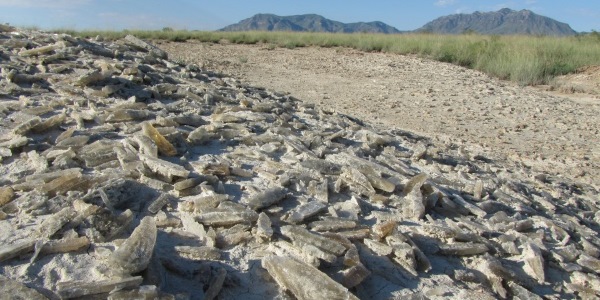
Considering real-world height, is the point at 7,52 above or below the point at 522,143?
above

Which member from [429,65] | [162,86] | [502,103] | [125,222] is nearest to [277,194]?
[125,222]

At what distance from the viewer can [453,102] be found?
317 inches

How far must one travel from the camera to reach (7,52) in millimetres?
5344

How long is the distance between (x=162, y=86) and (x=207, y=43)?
11.5 metres

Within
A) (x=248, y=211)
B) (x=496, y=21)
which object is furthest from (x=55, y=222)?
(x=496, y=21)

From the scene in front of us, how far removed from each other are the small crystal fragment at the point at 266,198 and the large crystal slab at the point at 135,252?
562 millimetres

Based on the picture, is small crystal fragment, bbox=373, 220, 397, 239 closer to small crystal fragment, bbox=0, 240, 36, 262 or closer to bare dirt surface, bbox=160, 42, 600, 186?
small crystal fragment, bbox=0, 240, 36, 262

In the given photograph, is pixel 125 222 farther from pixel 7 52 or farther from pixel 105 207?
pixel 7 52

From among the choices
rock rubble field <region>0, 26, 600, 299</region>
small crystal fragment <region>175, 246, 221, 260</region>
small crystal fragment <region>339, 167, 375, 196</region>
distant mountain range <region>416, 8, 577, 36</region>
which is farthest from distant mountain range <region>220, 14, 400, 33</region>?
small crystal fragment <region>175, 246, 221, 260</region>

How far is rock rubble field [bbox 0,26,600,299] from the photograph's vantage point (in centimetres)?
207

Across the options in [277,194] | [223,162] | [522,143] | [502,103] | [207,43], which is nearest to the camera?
[277,194]

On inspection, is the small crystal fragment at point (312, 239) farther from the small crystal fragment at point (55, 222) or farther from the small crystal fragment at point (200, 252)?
the small crystal fragment at point (55, 222)

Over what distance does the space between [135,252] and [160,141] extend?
134 centimetres

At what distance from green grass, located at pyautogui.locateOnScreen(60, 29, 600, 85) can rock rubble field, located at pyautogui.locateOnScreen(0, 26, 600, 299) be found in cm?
671
